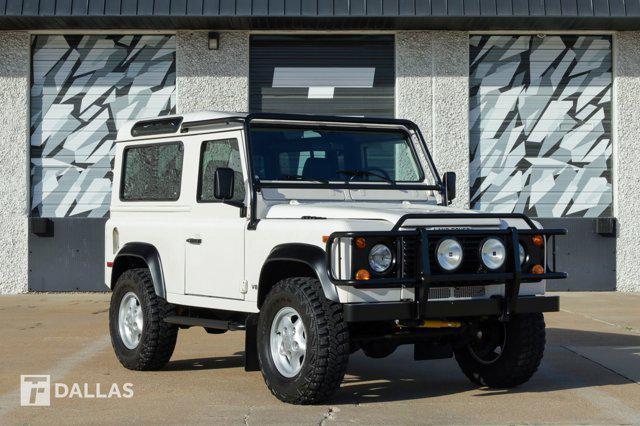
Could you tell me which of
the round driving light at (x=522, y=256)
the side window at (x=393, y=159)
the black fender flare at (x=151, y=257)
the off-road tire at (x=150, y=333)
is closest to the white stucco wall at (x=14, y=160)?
the black fender flare at (x=151, y=257)

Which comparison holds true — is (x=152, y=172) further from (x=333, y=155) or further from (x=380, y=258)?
(x=380, y=258)

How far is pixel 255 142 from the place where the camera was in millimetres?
8391

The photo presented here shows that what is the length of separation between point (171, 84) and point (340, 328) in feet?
33.5

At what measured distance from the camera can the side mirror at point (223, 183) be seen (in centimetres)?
787

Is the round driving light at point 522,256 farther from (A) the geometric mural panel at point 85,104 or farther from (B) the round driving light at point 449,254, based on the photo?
(A) the geometric mural panel at point 85,104

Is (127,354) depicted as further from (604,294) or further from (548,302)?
(604,294)

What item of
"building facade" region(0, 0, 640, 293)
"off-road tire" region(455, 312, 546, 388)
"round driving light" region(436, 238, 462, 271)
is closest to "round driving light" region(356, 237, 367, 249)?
"round driving light" region(436, 238, 462, 271)

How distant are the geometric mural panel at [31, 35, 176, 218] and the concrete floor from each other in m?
4.52

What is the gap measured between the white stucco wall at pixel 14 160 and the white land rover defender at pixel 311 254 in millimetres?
6991

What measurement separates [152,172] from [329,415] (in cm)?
331

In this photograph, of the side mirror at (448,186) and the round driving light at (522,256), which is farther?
the side mirror at (448,186)

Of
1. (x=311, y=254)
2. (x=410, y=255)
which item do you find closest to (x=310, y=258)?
(x=311, y=254)

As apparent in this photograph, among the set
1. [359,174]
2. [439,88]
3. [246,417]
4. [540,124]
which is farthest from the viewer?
[540,124]

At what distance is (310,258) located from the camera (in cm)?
721
